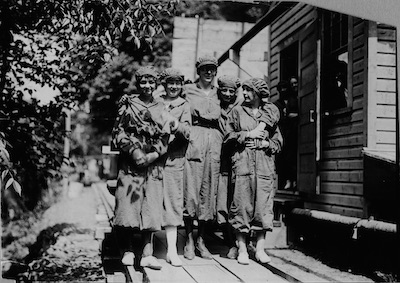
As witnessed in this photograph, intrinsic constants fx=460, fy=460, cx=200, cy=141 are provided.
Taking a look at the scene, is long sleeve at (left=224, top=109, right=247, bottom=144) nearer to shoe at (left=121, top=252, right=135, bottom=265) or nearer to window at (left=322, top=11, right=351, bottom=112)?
shoe at (left=121, top=252, right=135, bottom=265)

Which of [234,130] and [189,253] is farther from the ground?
[234,130]

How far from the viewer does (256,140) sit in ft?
12.8

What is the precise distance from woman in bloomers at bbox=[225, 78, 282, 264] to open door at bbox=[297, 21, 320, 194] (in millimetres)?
1968

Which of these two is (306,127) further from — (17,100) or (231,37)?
(231,37)

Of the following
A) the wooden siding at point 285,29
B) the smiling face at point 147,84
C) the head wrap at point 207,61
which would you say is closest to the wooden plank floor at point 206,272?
the smiling face at point 147,84

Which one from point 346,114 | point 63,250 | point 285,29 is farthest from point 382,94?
point 63,250

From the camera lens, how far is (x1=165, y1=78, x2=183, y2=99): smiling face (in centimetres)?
383

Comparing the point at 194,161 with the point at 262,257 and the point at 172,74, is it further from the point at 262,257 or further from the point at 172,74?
the point at 262,257

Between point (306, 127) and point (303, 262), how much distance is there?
1.79 meters

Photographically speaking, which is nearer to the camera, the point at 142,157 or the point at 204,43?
the point at 142,157

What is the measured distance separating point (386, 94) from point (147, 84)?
2.79m

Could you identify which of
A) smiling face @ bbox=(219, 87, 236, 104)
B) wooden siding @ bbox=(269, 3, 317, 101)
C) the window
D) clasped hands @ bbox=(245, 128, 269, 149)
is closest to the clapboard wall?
the window

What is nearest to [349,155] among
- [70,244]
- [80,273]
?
[80,273]

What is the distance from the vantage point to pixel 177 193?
3.68 m
